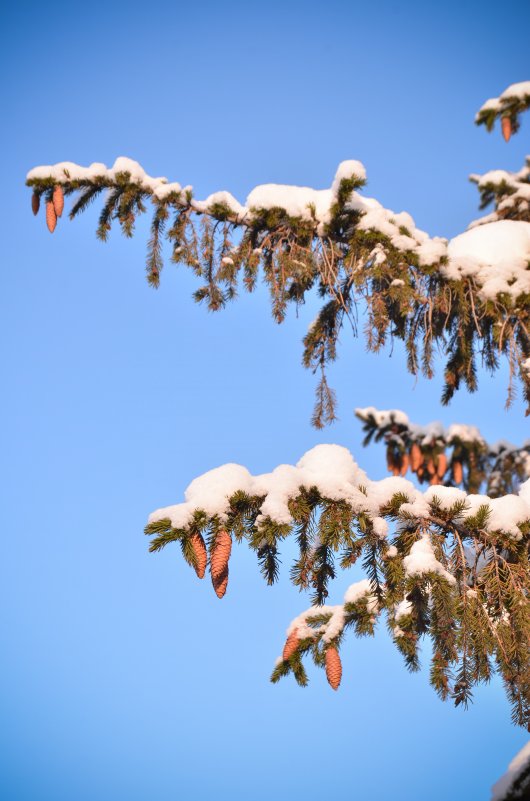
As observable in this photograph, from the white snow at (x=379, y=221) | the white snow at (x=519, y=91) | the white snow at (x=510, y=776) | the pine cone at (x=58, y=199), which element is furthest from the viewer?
the white snow at (x=519, y=91)

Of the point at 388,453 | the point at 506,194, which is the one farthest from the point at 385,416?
the point at 506,194

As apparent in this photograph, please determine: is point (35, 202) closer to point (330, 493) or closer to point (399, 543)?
point (330, 493)

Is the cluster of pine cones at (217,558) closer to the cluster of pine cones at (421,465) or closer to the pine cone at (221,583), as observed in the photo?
the pine cone at (221,583)

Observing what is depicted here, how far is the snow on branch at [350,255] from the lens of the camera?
4074 millimetres

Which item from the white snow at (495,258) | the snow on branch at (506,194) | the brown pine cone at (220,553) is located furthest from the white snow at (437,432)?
the brown pine cone at (220,553)

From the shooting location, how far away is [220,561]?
208 cm

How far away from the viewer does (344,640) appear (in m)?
3.05

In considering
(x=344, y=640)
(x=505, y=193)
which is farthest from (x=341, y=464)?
(x=505, y=193)

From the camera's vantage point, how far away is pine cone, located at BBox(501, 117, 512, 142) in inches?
251

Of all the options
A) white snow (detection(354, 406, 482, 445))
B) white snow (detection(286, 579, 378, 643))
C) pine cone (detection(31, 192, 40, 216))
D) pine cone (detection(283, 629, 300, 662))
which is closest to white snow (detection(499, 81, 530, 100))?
white snow (detection(354, 406, 482, 445))

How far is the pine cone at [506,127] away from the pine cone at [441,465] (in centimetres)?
398

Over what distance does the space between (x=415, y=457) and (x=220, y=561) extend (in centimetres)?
619

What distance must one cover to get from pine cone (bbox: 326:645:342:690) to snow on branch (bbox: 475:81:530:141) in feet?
19.7

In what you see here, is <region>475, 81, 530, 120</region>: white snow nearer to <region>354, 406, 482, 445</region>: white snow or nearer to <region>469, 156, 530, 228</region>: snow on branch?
<region>469, 156, 530, 228</region>: snow on branch
